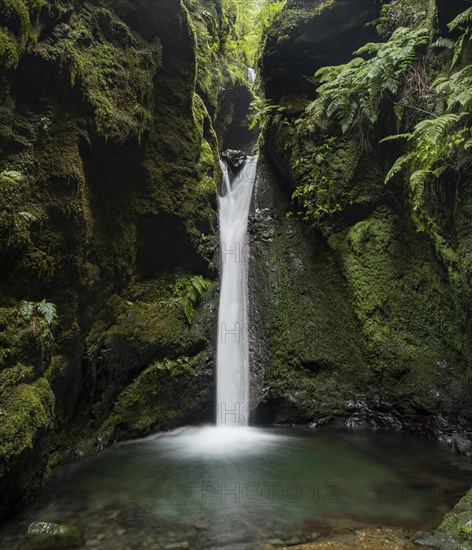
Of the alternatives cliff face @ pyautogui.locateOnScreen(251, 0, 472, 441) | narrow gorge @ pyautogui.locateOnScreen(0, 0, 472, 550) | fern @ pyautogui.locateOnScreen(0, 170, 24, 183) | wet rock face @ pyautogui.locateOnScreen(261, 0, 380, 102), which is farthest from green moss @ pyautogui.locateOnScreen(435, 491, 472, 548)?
wet rock face @ pyautogui.locateOnScreen(261, 0, 380, 102)

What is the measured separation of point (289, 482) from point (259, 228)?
5850mm

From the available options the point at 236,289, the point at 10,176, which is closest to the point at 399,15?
the point at 236,289

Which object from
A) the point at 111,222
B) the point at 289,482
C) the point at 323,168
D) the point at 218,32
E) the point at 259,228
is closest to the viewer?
the point at 289,482

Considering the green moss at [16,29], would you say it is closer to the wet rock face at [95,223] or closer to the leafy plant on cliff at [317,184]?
the wet rock face at [95,223]

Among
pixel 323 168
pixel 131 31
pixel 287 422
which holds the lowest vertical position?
pixel 287 422

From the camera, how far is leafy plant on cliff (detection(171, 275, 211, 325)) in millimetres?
7312

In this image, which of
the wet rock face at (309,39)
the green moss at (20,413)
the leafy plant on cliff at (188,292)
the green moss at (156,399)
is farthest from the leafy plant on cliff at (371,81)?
the green moss at (20,413)

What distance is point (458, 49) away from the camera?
229 inches

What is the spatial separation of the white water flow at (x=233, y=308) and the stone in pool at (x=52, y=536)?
3.78 metres

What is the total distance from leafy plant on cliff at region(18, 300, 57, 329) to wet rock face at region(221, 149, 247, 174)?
25.9ft

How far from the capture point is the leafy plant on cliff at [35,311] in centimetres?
404

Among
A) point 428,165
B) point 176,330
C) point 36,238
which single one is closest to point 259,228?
point 176,330

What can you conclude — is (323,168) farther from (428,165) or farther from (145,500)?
(145,500)

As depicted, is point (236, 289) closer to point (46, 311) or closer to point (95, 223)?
point (95, 223)
